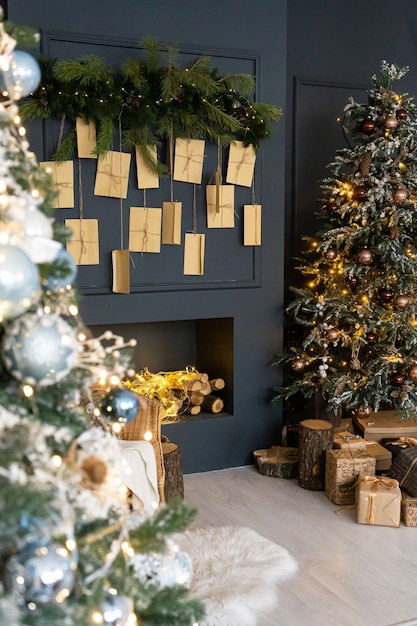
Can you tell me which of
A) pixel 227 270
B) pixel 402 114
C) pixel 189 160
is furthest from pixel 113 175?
pixel 402 114

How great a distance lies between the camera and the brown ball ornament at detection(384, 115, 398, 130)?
4.02 m

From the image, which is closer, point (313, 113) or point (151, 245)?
point (151, 245)

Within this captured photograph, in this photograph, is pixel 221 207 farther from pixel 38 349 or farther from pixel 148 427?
pixel 38 349

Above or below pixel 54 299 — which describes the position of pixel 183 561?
below

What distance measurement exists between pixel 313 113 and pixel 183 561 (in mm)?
3930

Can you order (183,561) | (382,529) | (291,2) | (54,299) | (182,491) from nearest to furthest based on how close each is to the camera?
1. (54,299)
2. (183,561)
3. (382,529)
4. (182,491)
5. (291,2)

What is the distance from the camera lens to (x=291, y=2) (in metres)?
4.79

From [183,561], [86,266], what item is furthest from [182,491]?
[183,561]

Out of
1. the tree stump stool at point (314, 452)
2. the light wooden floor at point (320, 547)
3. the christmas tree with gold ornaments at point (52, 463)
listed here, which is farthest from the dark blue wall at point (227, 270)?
the christmas tree with gold ornaments at point (52, 463)

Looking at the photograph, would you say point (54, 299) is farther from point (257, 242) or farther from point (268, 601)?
point (257, 242)

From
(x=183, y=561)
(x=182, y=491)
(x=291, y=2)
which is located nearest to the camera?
(x=183, y=561)

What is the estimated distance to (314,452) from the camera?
393cm

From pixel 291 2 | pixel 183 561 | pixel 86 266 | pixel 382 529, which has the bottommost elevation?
pixel 382 529

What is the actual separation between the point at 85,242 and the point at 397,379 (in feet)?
6.36
